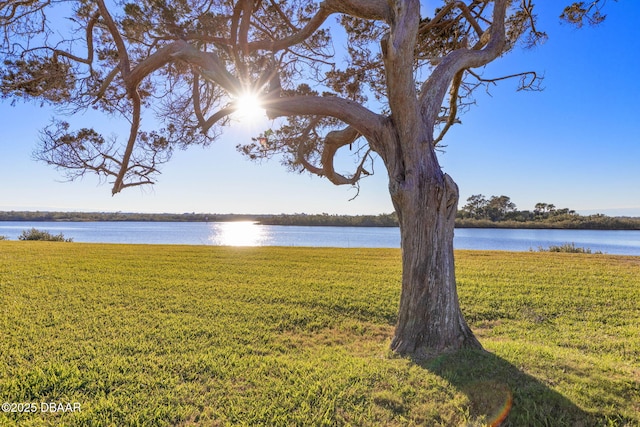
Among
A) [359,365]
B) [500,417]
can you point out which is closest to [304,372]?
[359,365]

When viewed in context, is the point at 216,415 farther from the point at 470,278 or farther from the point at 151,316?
the point at 470,278

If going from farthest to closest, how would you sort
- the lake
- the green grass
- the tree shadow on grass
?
the lake → the green grass → the tree shadow on grass

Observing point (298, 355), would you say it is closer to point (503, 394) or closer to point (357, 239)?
point (503, 394)

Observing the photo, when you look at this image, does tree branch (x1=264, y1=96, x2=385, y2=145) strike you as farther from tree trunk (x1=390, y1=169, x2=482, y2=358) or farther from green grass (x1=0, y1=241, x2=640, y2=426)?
green grass (x1=0, y1=241, x2=640, y2=426)

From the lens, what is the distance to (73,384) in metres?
2.94

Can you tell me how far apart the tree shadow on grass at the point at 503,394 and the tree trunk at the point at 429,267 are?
26cm

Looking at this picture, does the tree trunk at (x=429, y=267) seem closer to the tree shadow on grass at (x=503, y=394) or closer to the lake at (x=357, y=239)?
the tree shadow on grass at (x=503, y=394)

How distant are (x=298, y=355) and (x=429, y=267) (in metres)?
1.77

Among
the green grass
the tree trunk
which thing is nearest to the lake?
the green grass

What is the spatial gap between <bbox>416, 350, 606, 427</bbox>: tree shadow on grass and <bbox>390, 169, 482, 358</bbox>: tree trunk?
10.2 inches

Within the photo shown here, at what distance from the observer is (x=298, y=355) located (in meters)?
3.84

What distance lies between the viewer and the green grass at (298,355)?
258 cm

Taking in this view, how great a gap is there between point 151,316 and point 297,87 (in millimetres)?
4560

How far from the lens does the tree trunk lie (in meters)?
3.65
